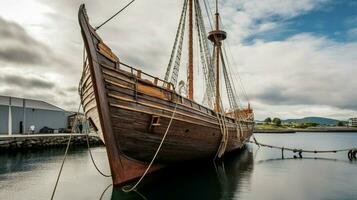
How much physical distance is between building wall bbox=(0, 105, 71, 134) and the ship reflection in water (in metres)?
24.5

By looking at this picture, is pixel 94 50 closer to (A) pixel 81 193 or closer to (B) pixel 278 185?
(A) pixel 81 193

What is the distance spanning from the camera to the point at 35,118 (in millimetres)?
33656

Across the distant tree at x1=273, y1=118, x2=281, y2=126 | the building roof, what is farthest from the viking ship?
the distant tree at x1=273, y1=118, x2=281, y2=126

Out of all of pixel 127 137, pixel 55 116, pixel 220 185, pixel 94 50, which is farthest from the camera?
pixel 55 116

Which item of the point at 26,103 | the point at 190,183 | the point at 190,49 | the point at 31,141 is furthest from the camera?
the point at 26,103

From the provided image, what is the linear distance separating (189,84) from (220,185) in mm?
5811

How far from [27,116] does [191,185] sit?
27.7 m

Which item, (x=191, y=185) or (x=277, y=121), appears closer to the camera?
(x=191, y=185)

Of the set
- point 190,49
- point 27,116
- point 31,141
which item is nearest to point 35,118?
point 27,116

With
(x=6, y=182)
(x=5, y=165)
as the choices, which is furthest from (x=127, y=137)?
(x=5, y=165)

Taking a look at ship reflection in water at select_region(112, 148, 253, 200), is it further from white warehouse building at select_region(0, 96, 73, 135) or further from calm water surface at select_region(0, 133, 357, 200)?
white warehouse building at select_region(0, 96, 73, 135)

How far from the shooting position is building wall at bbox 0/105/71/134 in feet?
98.8

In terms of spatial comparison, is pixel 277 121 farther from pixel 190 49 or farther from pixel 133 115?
pixel 133 115

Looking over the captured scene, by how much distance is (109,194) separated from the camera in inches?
420
